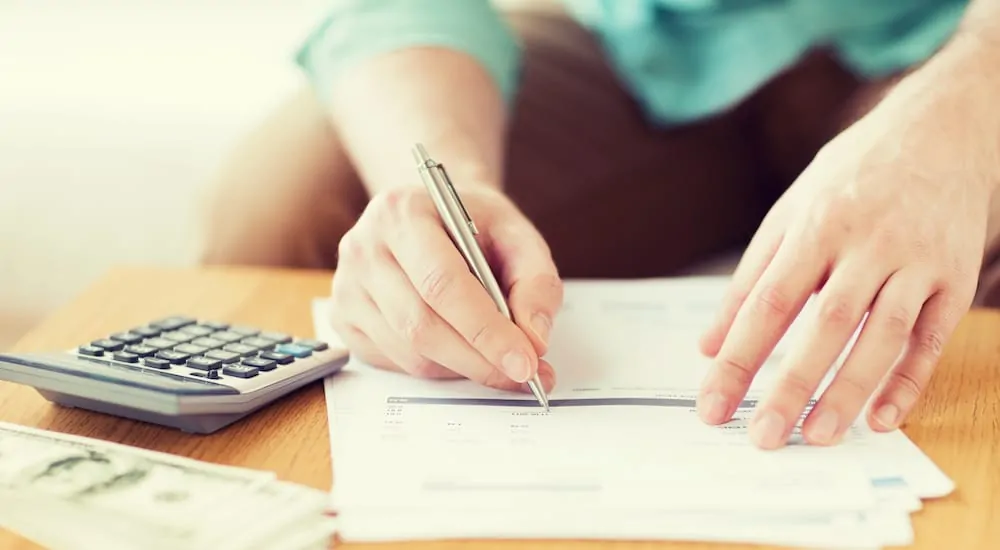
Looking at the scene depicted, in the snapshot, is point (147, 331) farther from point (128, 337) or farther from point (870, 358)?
point (870, 358)

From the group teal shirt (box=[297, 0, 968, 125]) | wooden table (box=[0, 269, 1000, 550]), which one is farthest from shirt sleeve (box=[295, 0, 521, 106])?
wooden table (box=[0, 269, 1000, 550])

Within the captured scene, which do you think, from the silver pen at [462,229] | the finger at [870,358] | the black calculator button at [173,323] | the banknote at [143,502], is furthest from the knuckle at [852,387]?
the black calculator button at [173,323]

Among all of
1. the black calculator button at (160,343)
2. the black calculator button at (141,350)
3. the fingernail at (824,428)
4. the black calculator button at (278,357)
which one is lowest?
the fingernail at (824,428)

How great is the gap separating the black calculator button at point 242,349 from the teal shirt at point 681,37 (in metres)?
0.35

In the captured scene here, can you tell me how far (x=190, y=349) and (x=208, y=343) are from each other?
0.06ft

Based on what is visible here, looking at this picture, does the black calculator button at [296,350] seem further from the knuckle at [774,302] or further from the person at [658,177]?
the knuckle at [774,302]

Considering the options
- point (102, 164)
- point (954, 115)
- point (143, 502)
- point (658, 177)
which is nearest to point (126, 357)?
point (143, 502)

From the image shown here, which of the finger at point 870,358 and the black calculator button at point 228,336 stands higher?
the black calculator button at point 228,336

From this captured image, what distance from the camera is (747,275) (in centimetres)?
56

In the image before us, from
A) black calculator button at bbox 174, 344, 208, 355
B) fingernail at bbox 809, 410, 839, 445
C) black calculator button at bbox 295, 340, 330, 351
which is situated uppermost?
black calculator button at bbox 174, 344, 208, 355

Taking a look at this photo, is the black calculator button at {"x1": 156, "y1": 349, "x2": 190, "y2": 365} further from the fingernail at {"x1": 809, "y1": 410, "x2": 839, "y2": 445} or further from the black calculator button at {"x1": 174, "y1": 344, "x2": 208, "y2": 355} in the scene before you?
the fingernail at {"x1": 809, "y1": 410, "x2": 839, "y2": 445}

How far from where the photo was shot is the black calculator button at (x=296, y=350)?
1.85 ft

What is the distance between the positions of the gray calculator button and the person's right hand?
7cm

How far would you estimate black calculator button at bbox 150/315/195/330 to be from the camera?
1.95 feet
